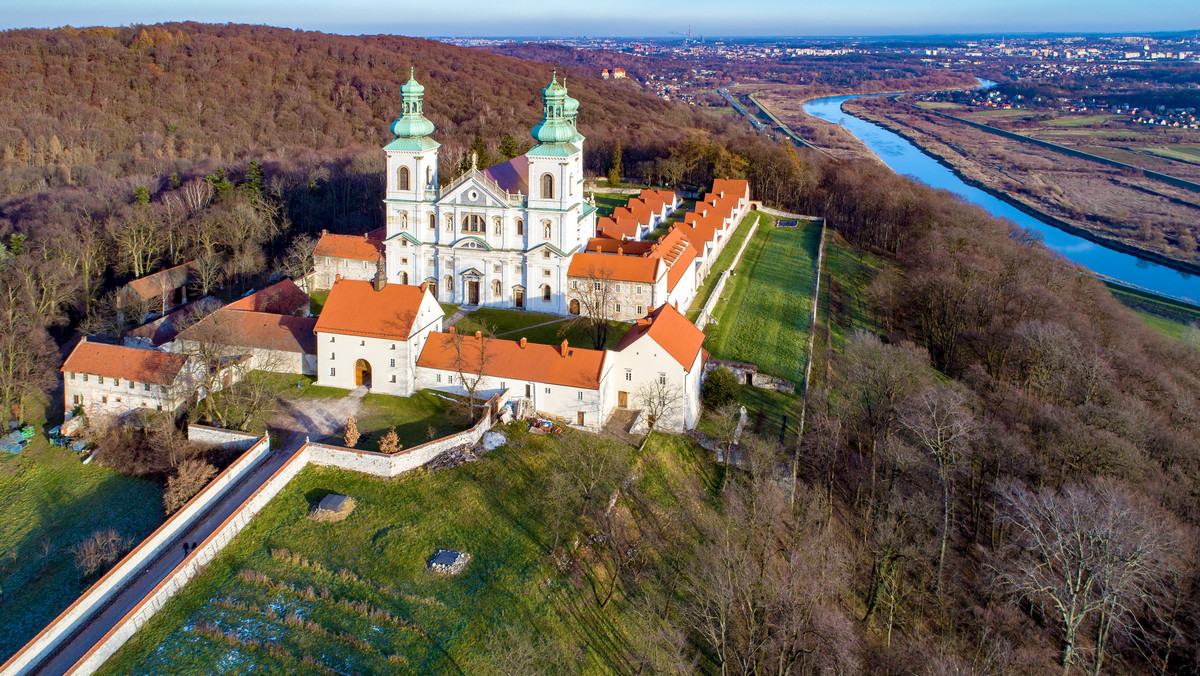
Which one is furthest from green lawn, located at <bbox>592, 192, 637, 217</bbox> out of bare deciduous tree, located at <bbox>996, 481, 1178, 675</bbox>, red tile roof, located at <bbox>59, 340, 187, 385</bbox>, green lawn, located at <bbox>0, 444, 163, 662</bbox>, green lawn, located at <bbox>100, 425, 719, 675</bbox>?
bare deciduous tree, located at <bbox>996, 481, 1178, 675</bbox>

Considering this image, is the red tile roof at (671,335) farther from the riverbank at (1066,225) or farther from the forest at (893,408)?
the riverbank at (1066,225)

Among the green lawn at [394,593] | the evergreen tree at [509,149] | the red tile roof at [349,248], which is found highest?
the evergreen tree at [509,149]

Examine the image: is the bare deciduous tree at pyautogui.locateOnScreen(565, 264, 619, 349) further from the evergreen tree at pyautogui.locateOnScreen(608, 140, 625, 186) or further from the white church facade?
the evergreen tree at pyautogui.locateOnScreen(608, 140, 625, 186)

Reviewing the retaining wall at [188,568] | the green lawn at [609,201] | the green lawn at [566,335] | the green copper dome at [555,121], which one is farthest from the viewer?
the green lawn at [609,201]

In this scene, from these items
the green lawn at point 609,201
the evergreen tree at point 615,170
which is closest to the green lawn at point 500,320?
the green lawn at point 609,201

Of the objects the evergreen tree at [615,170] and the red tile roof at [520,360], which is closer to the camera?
the red tile roof at [520,360]

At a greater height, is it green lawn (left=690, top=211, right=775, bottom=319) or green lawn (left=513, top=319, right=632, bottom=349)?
green lawn (left=690, top=211, right=775, bottom=319)

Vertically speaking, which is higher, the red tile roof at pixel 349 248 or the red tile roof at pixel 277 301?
the red tile roof at pixel 349 248
